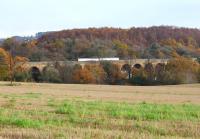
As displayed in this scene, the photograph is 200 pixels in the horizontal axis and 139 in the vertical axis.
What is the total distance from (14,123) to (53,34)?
533 ft

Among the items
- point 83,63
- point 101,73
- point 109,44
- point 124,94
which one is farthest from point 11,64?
point 124,94

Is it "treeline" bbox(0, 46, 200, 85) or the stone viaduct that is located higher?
the stone viaduct

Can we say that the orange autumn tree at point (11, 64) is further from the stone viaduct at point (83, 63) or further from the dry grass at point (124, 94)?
the dry grass at point (124, 94)

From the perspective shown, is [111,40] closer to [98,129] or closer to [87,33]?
[87,33]

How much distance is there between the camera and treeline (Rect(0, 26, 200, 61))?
137m

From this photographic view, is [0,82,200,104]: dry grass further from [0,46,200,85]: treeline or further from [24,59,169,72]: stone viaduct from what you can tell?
[24,59,169,72]: stone viaduct

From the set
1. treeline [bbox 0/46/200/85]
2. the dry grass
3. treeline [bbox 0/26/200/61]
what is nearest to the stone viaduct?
treeline [bbox 0/46/200/85]

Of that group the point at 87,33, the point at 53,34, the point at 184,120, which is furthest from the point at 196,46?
the point at 184,120

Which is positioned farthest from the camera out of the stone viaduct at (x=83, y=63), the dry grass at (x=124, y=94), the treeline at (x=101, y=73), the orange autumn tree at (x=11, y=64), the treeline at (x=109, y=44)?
the treeline at (x=109, y=44)

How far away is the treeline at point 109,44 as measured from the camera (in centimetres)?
13725

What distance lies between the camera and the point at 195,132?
38.5ft

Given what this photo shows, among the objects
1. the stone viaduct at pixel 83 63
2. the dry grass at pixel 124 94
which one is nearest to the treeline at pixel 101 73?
the stone viaduct at pixel 83 63

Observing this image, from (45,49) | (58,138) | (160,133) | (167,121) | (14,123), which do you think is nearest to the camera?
(58,138)

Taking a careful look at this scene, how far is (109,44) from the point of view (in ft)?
510
